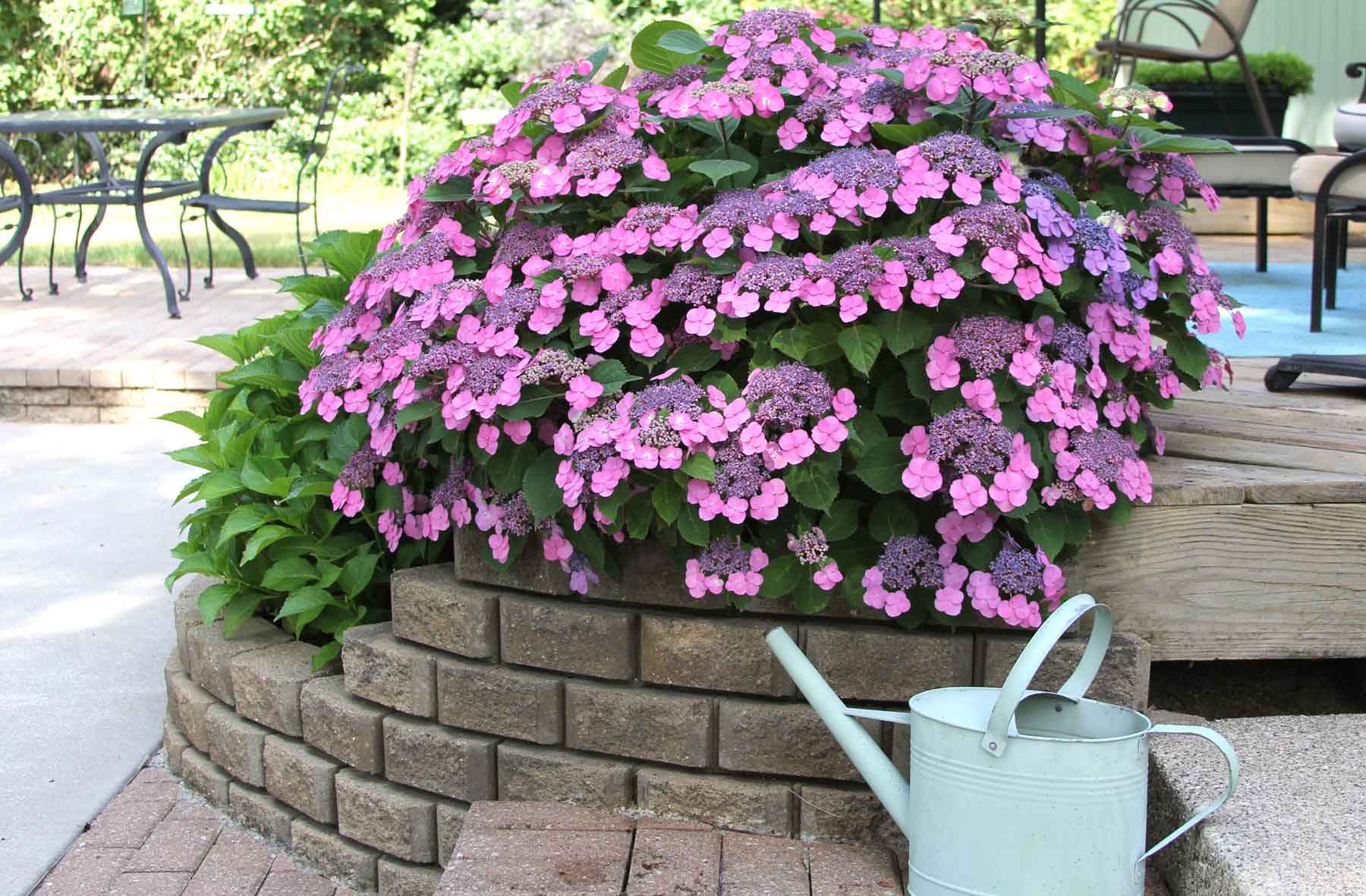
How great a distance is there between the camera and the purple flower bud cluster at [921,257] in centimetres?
160

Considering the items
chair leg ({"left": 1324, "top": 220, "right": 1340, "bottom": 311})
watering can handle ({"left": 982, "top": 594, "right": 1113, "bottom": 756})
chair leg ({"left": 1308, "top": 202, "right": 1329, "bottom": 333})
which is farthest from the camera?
chair leg ({"left": 1324, "top": 220, "right": 1340, "bottom": 311})

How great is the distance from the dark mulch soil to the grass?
6.22 meters

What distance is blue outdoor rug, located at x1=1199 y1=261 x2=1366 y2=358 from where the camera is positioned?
3275 millimetres

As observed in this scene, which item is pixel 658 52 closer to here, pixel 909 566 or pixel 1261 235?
pixel 909 566

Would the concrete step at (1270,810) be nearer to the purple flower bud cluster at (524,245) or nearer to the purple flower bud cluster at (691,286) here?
the purple flower bud cluster at (691,286)

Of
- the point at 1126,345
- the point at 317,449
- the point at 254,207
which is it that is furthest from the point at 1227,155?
the point at 254,207

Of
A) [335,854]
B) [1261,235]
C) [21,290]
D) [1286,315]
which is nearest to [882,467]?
[335,854]

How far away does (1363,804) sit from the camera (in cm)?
156

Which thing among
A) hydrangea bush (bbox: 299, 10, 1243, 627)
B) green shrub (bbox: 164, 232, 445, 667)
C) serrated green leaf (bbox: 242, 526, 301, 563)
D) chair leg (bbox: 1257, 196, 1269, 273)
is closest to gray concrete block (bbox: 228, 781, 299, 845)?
green shrub (bbox: 164, 232, 445, 667)

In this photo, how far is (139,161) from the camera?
6.39m

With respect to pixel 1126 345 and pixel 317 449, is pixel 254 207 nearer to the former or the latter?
pixel 317 449

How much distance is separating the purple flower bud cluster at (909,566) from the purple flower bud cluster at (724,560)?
16 centimetres

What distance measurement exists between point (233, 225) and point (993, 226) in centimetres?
913

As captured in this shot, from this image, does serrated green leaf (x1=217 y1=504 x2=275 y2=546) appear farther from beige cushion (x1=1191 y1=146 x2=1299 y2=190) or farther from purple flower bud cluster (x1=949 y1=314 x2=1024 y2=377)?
beige cushion (x1=1191 y1=146 x2=1299 y2=190)
